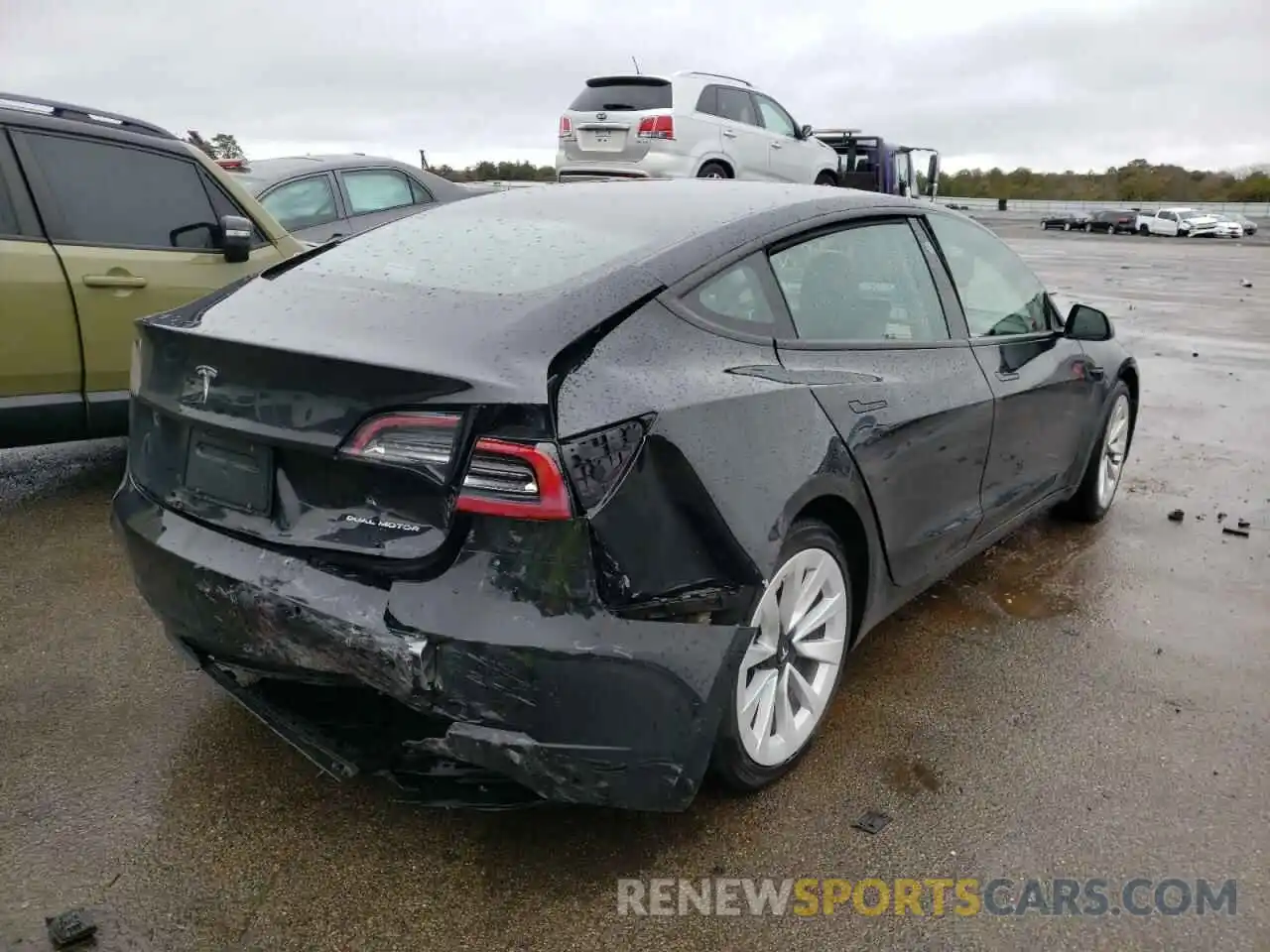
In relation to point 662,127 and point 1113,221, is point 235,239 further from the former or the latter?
point 1113,221

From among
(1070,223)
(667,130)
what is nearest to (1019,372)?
(667,130)

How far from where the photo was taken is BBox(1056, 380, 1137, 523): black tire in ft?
15.0

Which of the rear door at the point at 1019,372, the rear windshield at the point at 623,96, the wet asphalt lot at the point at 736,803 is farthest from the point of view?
the rear windshield at the point at 623,96

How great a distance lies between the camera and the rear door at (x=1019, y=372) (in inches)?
141

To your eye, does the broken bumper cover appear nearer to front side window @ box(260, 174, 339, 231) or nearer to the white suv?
front side window @ box(260, 174, 339, 231)

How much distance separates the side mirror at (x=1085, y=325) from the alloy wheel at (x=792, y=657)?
2.00m

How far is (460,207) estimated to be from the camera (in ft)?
10.9

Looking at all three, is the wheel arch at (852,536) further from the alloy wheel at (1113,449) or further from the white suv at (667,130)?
the white suv at (667,130)

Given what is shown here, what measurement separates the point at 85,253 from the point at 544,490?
3.46 metres

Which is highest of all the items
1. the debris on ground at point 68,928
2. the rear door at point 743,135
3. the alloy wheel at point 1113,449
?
the rear door at point 743,135

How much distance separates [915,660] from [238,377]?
7.66 feet

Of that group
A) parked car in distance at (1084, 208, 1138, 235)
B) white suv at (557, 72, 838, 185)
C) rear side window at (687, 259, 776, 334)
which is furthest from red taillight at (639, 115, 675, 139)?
parked car in distance at (1084, 208, 1138, 235)

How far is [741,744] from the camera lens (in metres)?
2.45

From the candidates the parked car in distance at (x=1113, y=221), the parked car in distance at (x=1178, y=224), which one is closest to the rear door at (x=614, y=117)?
the parked car in distance at (x=1178, y=224)
